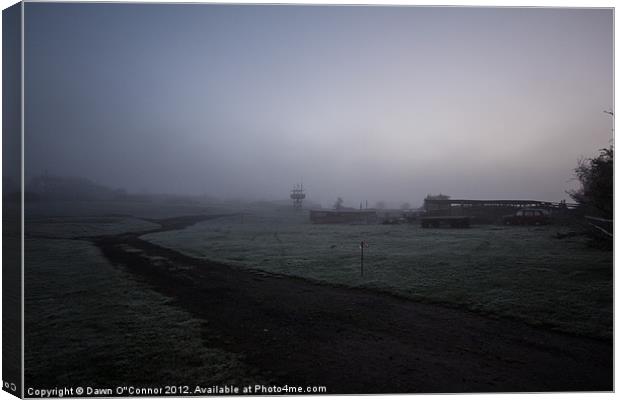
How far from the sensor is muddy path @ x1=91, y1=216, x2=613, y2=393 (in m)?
4.22

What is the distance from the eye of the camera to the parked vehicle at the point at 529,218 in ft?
40.7

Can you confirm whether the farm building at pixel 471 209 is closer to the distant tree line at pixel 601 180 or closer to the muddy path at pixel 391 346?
the distant tree line at pixel 601 180

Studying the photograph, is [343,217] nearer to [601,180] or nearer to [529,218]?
[529,218]

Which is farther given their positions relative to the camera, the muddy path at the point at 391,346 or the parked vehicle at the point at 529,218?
the parked vehicle at the point at 529,218

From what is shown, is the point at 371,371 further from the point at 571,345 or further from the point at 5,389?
the point at 5,389

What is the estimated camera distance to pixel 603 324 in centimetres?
540

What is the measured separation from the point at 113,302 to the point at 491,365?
24.3 ft

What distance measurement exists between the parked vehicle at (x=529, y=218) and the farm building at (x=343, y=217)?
7.44m

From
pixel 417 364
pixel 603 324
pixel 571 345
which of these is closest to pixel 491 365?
pixel 417 364

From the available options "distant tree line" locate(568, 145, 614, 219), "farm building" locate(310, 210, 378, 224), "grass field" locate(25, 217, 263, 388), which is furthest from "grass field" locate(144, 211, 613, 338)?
"grass field" locate(25, 217, 263, 388)

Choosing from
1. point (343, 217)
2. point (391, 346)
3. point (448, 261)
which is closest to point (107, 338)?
point (391, 346)

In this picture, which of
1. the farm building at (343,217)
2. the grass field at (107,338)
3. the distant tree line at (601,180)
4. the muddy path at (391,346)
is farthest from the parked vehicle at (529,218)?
the grass field at (107,338)

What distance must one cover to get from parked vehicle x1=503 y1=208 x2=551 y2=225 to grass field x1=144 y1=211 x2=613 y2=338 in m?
0.47

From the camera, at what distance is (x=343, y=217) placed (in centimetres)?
1834
